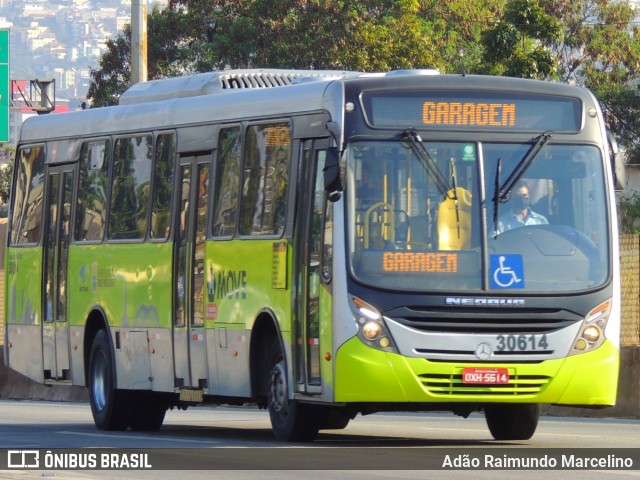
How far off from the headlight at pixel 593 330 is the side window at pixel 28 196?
25.9 feet

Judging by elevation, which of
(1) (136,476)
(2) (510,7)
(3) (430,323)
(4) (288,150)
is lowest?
(1) (136,476)

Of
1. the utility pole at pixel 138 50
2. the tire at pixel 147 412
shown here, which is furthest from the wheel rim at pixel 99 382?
the utility pole at pixel 138 50

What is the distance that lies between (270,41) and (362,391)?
133 ft

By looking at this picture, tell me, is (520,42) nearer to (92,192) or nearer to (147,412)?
(92,192)

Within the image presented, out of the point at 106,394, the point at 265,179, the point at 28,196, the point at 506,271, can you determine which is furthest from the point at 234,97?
the point at 28,196

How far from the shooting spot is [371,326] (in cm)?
1458

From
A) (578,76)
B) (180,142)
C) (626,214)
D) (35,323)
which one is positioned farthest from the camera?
(578,76)

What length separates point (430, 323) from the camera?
14.6 m

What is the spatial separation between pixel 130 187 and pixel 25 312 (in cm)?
298

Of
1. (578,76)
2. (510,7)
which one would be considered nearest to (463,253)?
(510,7)

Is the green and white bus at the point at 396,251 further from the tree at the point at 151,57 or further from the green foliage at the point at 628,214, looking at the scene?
the tree at the point at 151,57

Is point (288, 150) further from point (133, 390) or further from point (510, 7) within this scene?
point (510, 7)

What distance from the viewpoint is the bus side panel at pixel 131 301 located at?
18062mm

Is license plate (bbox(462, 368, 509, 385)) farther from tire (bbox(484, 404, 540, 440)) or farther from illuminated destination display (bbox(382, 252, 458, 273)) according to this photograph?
tire (bbox(484, 404, 540, 440))
